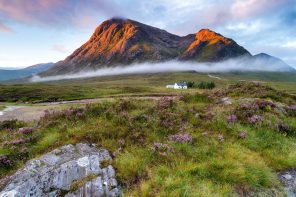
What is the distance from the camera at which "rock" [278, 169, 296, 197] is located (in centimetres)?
718

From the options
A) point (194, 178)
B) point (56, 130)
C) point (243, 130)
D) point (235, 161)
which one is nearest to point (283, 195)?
point (235, 161)

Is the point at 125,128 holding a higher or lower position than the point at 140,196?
higher

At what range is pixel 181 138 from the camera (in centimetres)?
962

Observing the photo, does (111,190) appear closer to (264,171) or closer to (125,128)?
(125,128)

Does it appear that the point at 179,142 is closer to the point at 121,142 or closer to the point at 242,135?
the point at 121,142

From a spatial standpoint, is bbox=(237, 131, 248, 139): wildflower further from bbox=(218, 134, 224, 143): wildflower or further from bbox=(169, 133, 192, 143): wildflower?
bbox=(169, 133, 192, 143): wildflower

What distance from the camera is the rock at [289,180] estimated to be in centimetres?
718

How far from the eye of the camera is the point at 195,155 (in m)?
8.47

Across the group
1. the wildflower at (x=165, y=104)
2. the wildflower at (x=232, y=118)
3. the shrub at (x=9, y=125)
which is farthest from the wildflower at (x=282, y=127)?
the shrub at (x=9, y=125)

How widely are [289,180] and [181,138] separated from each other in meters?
3.83

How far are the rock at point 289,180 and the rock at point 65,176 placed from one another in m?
5.04

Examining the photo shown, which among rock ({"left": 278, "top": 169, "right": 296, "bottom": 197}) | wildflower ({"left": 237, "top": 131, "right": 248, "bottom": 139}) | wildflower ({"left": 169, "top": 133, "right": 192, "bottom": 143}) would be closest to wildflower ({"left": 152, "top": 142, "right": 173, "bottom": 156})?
wildflower ({"left": 169, "top": 133, "right": 192, "bottom": 143})

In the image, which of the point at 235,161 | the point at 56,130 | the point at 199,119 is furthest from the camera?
the point at 199,119

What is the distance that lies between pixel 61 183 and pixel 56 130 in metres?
4.12
